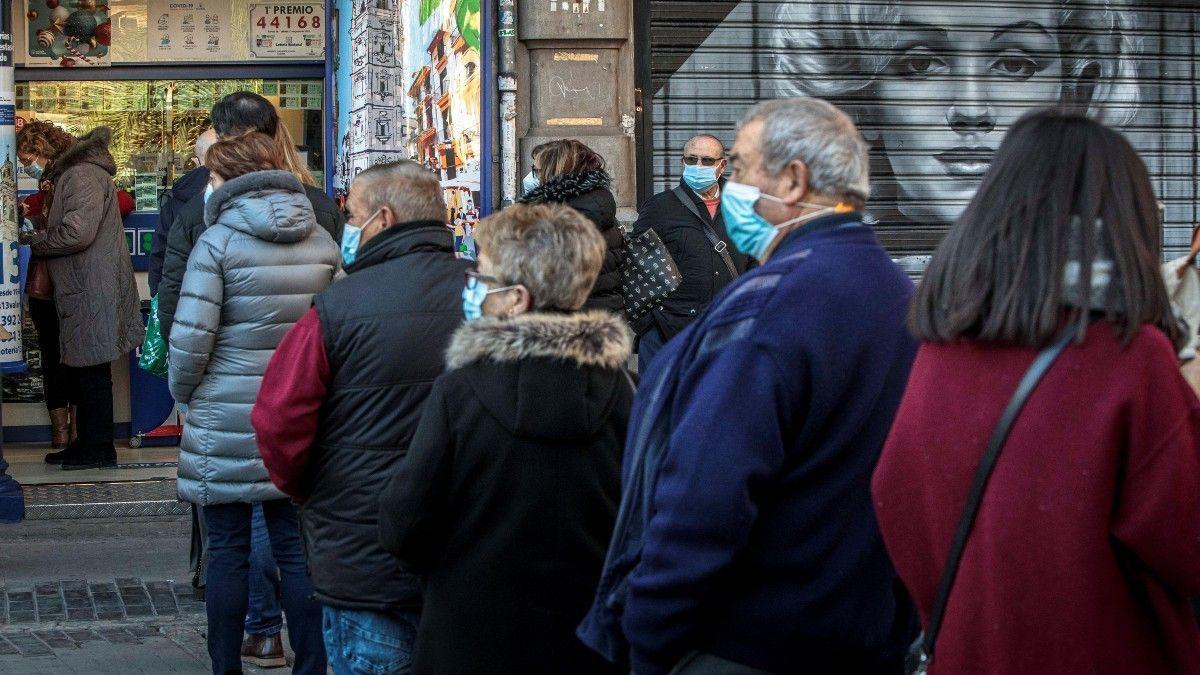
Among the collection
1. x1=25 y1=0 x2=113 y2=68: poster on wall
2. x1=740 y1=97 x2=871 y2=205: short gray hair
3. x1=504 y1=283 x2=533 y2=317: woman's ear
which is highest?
x1=25 y1=0 x2=113 y2=68: poster on wall

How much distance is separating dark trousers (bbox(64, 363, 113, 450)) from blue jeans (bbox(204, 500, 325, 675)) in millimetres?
4102

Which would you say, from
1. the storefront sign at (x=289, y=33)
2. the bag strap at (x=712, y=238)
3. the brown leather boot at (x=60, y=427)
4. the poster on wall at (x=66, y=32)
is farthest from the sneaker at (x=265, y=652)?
the poster on wall at (x=66, y=32)

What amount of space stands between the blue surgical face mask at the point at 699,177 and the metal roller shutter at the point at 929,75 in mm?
889

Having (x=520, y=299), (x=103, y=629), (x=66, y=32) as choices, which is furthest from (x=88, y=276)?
(x=520, y=299)

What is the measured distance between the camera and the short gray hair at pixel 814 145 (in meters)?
2.80

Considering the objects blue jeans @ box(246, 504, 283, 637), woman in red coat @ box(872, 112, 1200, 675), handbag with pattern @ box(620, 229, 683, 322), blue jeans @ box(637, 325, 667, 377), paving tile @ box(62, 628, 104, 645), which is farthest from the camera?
blue jeans @ box(637, 325, 667, 377)

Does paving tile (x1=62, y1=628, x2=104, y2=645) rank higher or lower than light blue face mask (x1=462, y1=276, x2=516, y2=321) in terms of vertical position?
lower

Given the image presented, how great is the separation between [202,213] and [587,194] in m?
1.45

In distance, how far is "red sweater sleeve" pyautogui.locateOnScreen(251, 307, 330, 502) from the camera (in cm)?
390

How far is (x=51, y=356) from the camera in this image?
365 inches

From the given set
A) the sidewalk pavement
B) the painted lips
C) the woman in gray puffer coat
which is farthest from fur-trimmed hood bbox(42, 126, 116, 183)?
the painted lips

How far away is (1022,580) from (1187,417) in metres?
0.34

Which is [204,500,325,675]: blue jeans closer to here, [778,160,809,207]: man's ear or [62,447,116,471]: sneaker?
[778,160,809,207]: man's ear

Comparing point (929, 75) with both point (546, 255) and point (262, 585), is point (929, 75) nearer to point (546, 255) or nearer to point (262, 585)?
point (262, 585)
